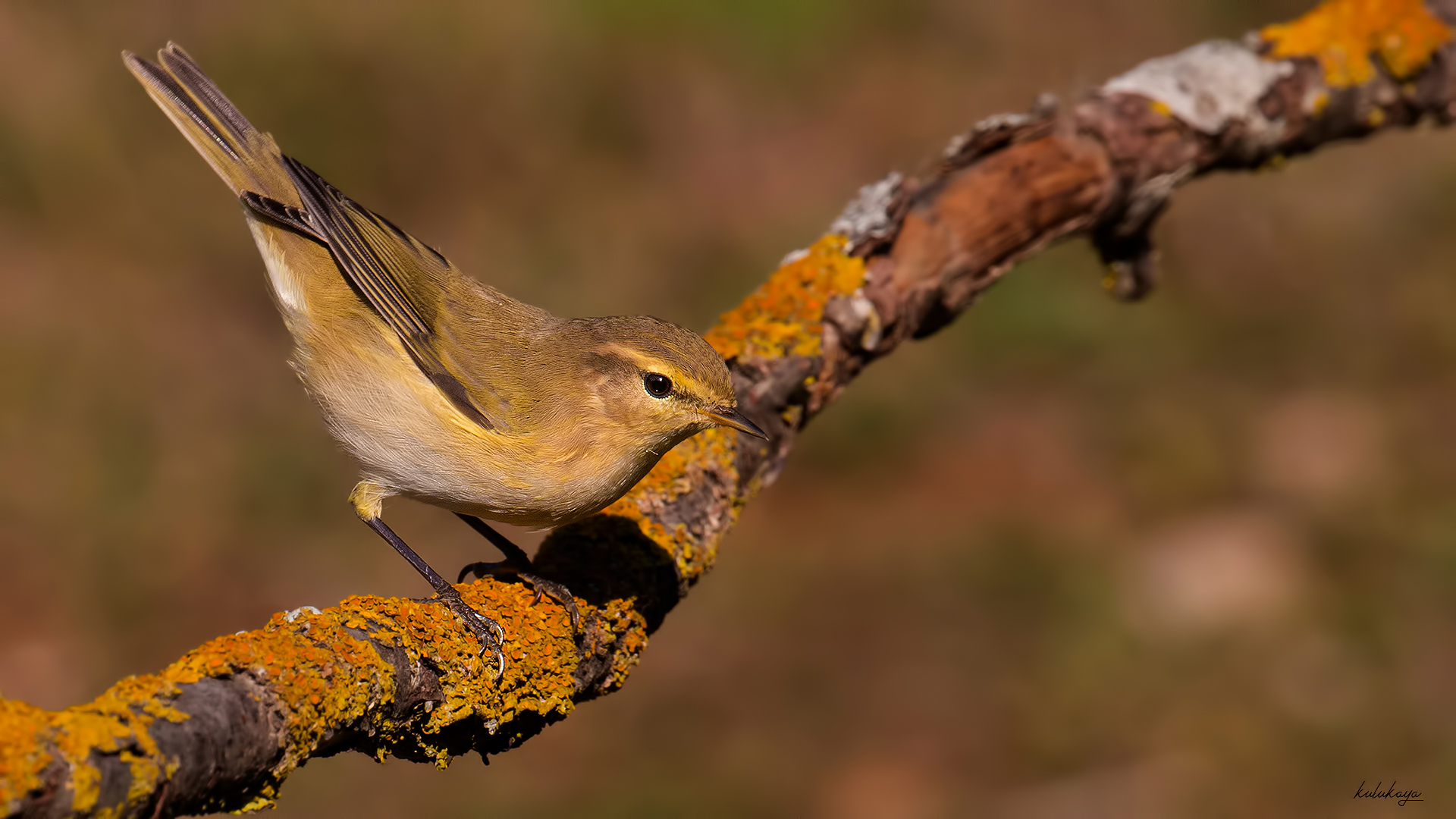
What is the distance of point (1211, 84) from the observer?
5.07 metres

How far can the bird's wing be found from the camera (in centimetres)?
381

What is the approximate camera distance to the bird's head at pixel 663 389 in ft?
12.1

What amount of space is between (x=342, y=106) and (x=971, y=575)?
555 cm

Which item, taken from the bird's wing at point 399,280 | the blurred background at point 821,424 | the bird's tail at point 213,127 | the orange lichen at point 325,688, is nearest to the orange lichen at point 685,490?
the orange lichen at point 325,688

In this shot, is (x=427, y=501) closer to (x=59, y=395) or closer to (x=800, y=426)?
(x=800, y=426)

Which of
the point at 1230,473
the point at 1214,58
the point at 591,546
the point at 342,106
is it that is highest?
the point at 342,106

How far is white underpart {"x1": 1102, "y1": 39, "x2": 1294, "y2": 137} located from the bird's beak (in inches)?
96.8

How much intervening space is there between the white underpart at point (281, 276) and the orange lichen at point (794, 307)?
149 cm

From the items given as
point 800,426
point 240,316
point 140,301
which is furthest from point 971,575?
point 140,301

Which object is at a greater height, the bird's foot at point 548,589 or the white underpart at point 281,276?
the white underpart at point 281,276

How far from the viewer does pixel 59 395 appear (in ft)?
23.6

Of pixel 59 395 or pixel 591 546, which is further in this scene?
pixel 59 395
